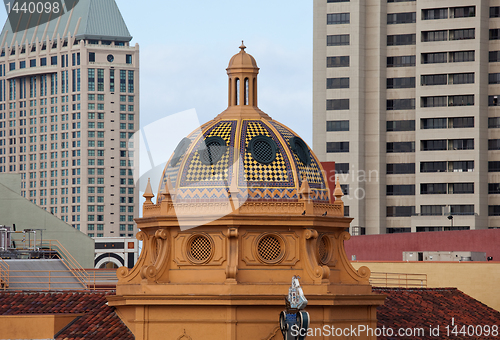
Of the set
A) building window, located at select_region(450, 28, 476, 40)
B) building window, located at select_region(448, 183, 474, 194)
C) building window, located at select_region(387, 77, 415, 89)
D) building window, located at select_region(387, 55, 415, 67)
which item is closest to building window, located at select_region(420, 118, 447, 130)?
building window, located at select_region(387, 77, 415, 89)

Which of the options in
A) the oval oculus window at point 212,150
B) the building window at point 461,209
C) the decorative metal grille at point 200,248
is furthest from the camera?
the building window at point 461,209

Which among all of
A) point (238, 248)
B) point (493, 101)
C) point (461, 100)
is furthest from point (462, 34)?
point (238, 248)

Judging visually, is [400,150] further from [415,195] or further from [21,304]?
[21,304]

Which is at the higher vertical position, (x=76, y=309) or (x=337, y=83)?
(x=337, y=83)

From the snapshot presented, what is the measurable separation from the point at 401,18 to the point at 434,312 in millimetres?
79932

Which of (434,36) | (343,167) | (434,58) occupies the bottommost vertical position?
(343,167)

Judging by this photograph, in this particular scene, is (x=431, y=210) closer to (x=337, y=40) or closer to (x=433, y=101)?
(x=433, y=101)

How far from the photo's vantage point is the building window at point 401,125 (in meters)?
124

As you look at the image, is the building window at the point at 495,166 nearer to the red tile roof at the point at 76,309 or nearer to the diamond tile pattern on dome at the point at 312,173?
the red tile roof at the point at 76,309

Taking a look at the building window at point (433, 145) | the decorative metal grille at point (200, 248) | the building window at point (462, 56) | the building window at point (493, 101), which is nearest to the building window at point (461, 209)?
the building window at point (433, 145)

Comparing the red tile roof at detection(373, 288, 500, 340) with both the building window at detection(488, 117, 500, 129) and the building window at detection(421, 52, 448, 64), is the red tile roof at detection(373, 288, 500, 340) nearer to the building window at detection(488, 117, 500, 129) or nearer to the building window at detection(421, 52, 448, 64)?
the building window at detection(421, 52, 448, 64)

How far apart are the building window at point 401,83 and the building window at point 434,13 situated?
298 inches

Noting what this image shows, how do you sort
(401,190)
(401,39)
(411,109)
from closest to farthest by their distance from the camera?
(401,39) < (411,109) < (401,190)

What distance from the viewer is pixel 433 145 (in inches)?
4781
